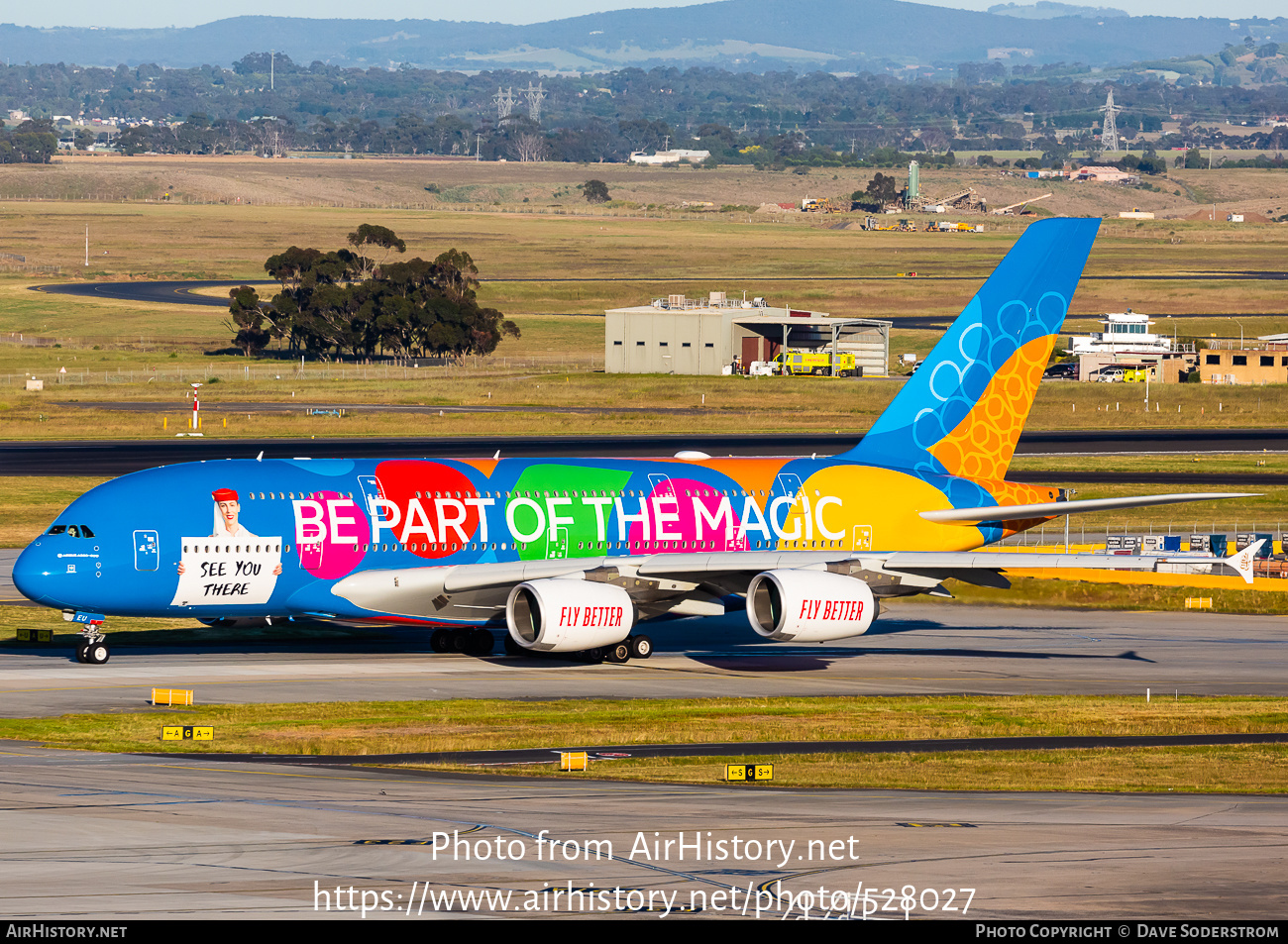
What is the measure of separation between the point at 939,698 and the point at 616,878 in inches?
854

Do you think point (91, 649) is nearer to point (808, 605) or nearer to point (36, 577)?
point (36, 577)

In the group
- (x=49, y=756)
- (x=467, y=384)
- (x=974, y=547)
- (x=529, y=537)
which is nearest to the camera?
(x=49, y=756)

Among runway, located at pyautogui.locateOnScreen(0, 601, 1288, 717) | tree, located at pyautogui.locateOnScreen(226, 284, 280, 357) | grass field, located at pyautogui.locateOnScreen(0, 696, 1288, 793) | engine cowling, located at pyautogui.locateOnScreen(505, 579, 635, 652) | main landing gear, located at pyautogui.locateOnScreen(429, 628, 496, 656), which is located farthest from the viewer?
tree, located at pyautogui.locateOnScreen(226, 284, 280, 357)

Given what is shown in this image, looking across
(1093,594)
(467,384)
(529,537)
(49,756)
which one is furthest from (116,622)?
(467,384)

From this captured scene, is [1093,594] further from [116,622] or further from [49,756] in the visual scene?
[49,756]

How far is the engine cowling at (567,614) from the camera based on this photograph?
43.7 metres

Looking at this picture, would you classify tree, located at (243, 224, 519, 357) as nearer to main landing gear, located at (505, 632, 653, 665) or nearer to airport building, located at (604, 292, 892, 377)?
airport building, located at (604, 292, 892, 377)

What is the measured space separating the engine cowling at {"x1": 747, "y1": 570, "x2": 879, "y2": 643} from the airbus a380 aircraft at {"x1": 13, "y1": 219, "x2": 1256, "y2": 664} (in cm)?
6

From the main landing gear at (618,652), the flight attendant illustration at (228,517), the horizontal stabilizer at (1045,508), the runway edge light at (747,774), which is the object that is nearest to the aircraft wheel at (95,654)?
the flight attendant illustration at (228,517)

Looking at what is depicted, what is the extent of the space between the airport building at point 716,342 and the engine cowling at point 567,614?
103480 millimetres

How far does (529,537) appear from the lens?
4719cm

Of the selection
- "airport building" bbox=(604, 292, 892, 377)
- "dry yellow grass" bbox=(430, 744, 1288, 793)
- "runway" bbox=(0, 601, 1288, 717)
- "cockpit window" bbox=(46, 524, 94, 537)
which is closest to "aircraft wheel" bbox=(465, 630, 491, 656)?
"runway" bbox=(0, 601, 1288, 717)

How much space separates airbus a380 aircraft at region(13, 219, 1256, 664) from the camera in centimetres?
4375

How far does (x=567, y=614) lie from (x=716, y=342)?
10665 centimetres
